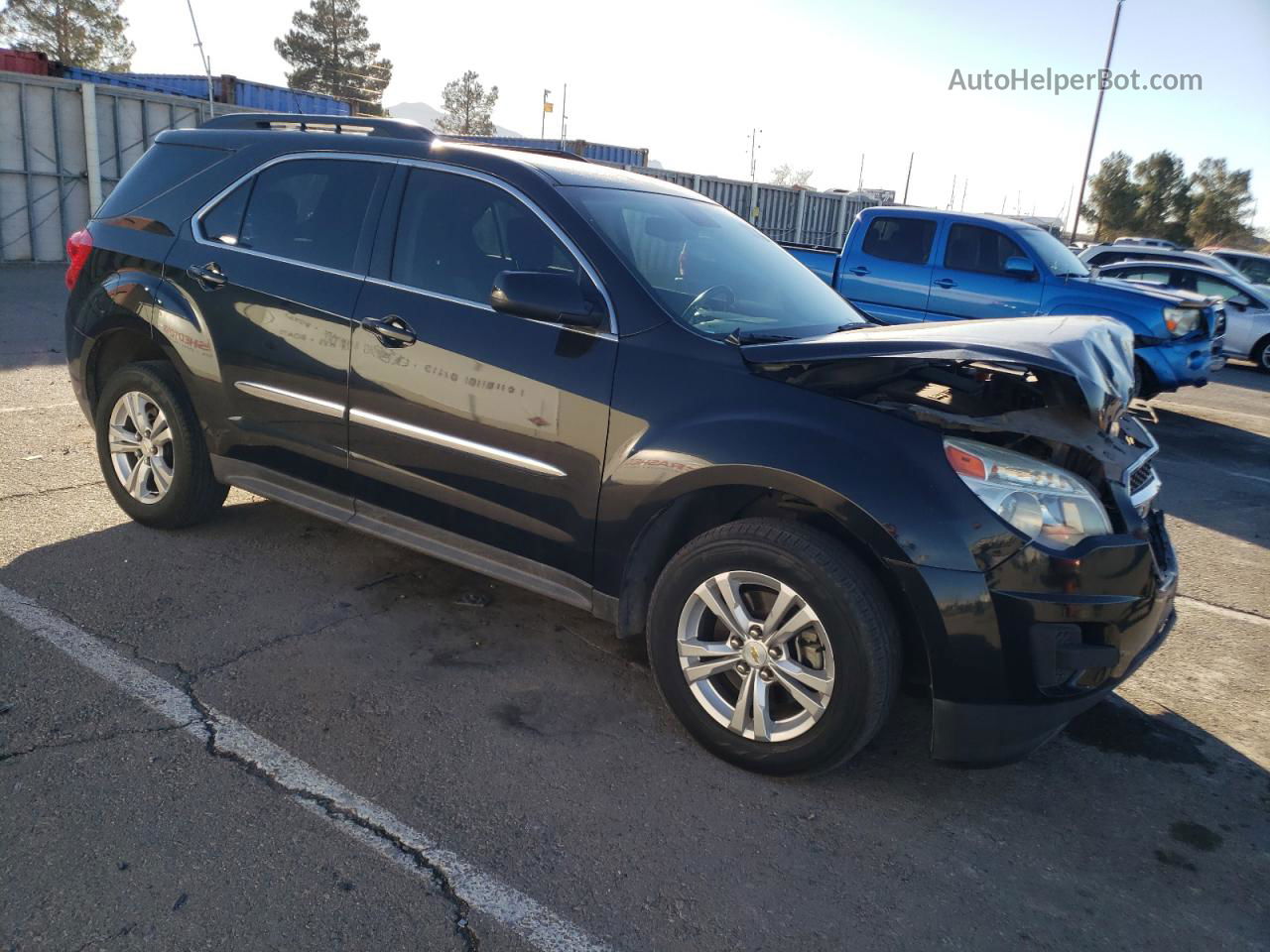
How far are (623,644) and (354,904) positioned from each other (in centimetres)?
174

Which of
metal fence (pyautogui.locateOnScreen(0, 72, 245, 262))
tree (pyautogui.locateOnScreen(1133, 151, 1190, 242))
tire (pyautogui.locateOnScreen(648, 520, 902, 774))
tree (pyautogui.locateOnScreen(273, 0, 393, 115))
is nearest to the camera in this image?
tire (pyautogui.locateOnScreen(648, 520, 902, 774))

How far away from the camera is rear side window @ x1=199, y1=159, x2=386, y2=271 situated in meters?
3.89

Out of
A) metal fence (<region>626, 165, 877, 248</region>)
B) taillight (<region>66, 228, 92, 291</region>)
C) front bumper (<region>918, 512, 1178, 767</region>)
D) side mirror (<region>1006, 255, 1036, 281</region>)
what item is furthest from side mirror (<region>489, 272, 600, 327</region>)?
metal fence (<region>626, 165, 877, 248</region>)

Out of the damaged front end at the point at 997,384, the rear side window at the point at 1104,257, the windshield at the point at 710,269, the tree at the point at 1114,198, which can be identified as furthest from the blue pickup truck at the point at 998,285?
the tree at the point at 1114,198

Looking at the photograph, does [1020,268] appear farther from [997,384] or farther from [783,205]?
[783,205]

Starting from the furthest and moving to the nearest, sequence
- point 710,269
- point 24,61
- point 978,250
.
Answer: point 24,61
point 978,250
point 710,269

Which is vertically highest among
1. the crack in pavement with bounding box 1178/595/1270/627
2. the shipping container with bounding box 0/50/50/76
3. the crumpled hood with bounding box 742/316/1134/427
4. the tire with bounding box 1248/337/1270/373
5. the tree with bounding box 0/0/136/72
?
the tree with bounding box 0/0/136/72

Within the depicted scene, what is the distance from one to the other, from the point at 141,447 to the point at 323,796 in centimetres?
255

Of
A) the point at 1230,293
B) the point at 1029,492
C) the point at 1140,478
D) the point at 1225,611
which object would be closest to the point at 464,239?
the point at 1029,492

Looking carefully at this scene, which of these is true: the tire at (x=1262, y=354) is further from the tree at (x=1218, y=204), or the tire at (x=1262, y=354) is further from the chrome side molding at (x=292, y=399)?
the tree at (x=1218, y=204)

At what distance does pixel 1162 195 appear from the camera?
45.5m

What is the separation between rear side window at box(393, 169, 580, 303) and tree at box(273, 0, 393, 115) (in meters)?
61.5

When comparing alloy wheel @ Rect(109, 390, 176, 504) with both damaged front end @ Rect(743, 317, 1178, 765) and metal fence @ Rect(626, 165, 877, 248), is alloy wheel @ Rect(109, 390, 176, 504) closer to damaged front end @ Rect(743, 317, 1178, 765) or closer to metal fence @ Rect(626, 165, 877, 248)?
damaged front end @ Rect(743, 317, 1178, 765)

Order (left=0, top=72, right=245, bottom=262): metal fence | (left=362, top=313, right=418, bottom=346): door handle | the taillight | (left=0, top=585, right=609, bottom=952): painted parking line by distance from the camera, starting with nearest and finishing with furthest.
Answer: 1. (left=0, top=585, right=609, bottom=952): painted parking line
2. (left=362, top=313, right=418, bottom=346): door handle
3. the taillight
4. (left=0, top=72, right=245, bottom=262): metal fence
